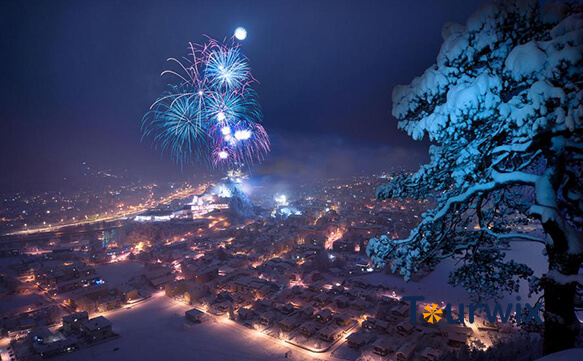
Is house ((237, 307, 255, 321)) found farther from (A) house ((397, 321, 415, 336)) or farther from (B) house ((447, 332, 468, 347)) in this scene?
(B) house ((447, 332, 468, 347))

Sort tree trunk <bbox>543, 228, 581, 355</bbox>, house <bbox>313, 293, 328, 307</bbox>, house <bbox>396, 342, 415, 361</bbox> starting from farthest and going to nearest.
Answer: house <bbox>313, 293, 328, 307</bbox> → house <bbox>396, 342, 415, 361</bbox> → tree trunk <bbox>543, 228, 581, 355</bbox>

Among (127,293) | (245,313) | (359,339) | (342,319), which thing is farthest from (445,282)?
(127,293)

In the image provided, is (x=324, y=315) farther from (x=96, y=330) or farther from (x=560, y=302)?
(x=560, y=302)

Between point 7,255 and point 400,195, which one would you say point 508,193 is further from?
point 7,255

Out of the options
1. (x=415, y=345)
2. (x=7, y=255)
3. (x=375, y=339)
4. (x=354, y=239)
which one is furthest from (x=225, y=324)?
(x=7, y=255)

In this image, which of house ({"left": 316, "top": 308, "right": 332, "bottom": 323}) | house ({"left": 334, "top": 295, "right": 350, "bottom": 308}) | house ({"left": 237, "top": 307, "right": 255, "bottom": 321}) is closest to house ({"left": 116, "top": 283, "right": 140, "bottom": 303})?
house ({"left": 237, "top": 307, "right": 255, "bottom": 321})

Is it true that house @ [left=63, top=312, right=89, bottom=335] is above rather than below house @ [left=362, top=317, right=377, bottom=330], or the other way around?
above

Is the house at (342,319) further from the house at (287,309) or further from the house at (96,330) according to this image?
the house at (96,330)
